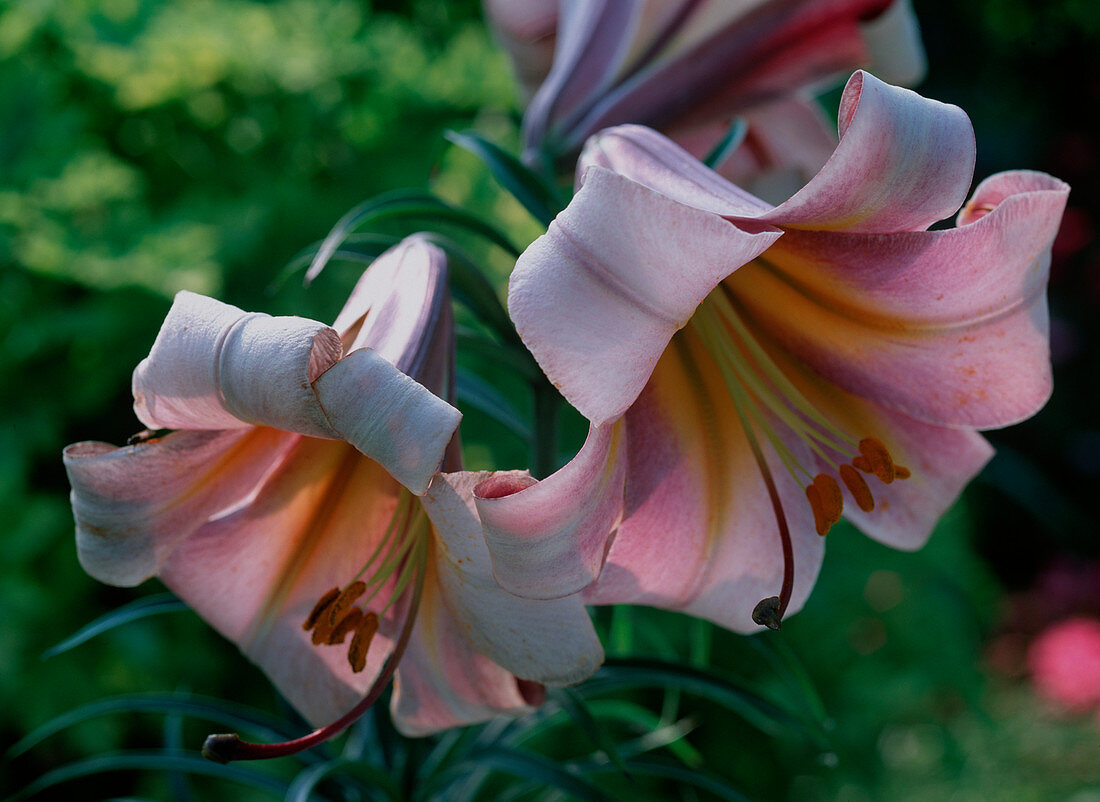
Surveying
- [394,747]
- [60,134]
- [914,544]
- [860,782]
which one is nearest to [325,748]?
[394,747]

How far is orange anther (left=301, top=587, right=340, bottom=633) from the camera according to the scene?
0.57 metres

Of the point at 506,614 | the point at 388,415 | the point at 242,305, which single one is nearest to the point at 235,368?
the point at 388,415

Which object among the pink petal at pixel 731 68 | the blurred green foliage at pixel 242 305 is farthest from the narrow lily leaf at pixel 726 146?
the blurred green foliage at pixel 242 305

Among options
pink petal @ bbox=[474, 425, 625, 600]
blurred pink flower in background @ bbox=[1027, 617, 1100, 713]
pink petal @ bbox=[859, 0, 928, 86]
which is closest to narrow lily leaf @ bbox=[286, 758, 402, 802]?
pink petal @ bbox=[474, 425, 625, 600]

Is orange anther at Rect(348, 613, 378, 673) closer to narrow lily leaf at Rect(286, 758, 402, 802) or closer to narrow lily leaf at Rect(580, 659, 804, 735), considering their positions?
narrow lily leaf at Rect(286, 758, 402, 802)

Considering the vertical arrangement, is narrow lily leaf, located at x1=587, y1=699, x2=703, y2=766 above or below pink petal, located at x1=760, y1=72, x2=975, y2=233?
below

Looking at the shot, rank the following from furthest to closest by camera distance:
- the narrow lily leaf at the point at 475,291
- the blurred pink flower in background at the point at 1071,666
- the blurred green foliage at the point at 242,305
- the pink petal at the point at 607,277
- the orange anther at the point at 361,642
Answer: the blurred pink flower in background at the point at 1071,666, the blurred green foliage at the point at 242,305, the narrow lily leaf at the point at 475,291, the orange anther at the point at 361,642, the pink petal at the point at 607,277

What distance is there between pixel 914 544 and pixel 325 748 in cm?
52

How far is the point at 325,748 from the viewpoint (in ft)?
2.76

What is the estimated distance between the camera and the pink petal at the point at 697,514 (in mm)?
589

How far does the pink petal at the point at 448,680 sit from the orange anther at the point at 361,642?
0.04 m

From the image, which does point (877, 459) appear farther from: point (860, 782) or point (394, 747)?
point (860, 782)

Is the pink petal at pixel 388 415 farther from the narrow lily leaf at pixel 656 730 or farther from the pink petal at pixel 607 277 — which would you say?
the narrow lily leaf at pixel 656 730

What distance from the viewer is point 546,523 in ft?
1.53
